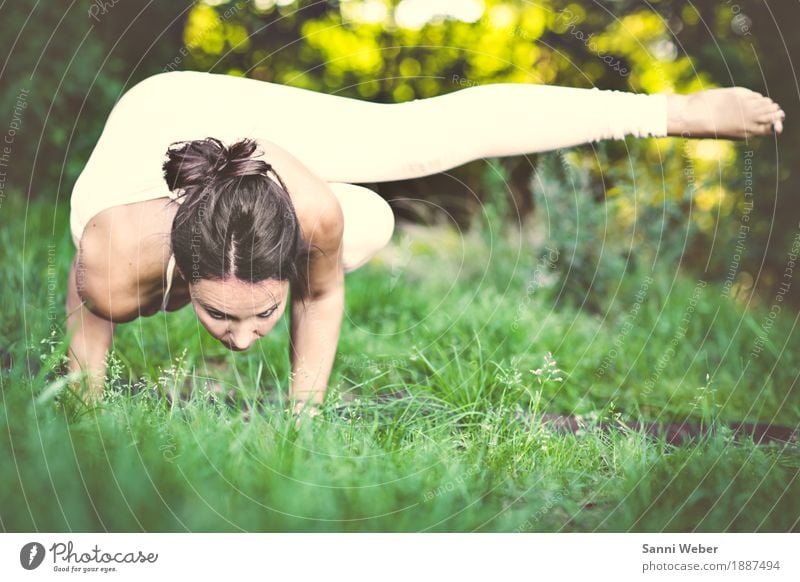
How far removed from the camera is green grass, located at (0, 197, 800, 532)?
196 cm

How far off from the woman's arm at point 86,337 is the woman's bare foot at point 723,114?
1.52m

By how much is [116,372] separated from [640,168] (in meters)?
1.79

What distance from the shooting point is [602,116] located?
2232mm

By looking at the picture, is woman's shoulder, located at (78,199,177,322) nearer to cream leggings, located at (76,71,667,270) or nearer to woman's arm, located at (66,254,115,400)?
woman's arm, located at (66,254,115,400)

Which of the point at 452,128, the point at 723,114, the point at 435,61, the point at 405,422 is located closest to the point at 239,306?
the point at 405,422

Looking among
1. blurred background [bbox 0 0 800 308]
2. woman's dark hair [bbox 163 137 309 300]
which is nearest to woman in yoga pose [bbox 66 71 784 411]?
woman's dark hair [bbox 163 137 309 300]

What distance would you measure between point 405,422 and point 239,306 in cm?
50

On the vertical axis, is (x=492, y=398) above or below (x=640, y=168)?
below

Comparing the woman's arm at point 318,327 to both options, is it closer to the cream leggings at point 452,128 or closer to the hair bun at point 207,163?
the cream leggings at point 452,128

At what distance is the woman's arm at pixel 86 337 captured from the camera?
2168 millimetres

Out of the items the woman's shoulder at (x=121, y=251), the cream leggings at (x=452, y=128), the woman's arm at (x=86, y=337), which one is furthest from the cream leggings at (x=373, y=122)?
the woman's arm at (x=86, y=337)

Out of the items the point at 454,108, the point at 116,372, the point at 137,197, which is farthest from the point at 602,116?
the point at 116,372

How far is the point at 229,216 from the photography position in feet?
6.98
